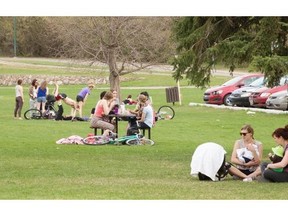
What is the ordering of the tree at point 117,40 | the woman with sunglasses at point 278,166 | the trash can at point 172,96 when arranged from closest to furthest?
1. the woman with sunglasses at point 278,166
2. the trash can at point 172,96
3. the tree at point 117,40

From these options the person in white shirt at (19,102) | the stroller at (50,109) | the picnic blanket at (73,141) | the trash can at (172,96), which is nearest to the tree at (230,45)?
the picnic blanket at (73,141)

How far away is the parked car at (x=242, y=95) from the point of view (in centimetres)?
4006

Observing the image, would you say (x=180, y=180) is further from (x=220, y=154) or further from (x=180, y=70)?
(x=180, y=70)

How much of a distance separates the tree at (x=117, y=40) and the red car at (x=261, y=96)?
7544 millimetres

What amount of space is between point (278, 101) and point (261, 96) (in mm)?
1710

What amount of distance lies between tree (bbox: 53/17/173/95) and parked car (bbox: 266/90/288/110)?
9218 millimetres

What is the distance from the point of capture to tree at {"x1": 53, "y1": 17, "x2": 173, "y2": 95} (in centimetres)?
4653

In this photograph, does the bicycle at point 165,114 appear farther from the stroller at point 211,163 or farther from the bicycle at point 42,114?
the stroller at point 211,163

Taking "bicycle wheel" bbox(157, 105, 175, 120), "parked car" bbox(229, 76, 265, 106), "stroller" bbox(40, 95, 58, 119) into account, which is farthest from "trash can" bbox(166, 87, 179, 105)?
"stroller" bbox(40, 95, 58, 119)

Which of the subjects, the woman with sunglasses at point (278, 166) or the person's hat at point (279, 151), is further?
the person's hat at point (279, 151)

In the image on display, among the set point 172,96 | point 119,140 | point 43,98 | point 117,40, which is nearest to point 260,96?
point 172,96

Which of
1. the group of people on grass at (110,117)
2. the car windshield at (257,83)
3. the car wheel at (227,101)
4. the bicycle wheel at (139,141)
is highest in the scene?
the group of people on grass at (110,117)

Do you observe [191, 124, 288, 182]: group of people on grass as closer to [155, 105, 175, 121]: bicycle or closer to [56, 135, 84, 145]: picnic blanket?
[56, 135, 84, 145]: picnic blanket

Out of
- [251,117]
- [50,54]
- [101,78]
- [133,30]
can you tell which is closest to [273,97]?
[251,117]
